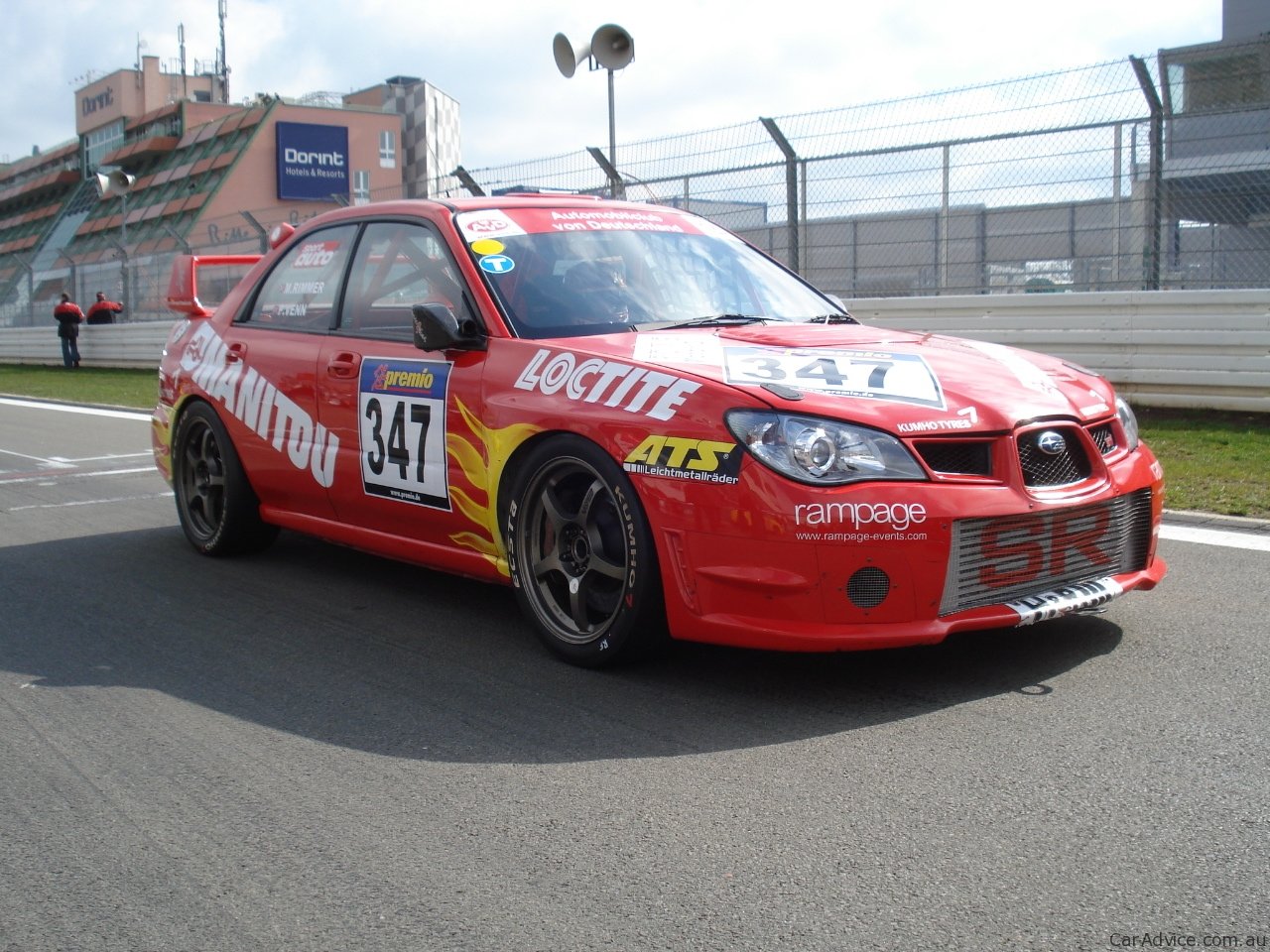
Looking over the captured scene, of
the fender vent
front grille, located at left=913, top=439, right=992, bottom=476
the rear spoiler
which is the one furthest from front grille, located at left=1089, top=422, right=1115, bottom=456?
the rear spoiler

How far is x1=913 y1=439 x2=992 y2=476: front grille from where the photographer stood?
152 inches

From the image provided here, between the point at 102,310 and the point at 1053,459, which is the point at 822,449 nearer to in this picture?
the point at 1053,459

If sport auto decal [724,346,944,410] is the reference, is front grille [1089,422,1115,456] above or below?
below

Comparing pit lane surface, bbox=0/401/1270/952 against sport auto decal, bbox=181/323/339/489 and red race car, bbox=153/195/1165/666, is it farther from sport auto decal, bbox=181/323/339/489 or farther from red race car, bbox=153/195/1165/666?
sport auto decal, bbox=181/323/339/489

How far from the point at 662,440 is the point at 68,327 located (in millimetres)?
25255

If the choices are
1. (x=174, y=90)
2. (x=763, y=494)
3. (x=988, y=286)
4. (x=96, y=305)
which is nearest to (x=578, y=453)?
(x=763, y=494)

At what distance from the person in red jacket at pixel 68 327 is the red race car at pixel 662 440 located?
2234cm

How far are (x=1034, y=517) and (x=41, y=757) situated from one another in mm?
2821

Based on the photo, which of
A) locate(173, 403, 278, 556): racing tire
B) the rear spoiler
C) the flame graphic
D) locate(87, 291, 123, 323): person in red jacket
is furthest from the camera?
locate(87, 291, 123, 323): person in red jacket

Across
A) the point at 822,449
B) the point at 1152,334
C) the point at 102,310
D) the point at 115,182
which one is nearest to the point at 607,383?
the point at 822,449

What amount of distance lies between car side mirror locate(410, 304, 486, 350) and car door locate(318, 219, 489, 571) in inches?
2.6

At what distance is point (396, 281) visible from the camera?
5.36 metres

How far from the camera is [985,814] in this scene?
3.07 meters

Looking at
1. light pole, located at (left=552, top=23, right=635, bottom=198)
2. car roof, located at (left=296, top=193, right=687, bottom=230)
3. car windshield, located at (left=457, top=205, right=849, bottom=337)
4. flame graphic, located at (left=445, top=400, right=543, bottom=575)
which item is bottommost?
flame graphic, located at (left=445, top=400, right=543, bottom=575)
